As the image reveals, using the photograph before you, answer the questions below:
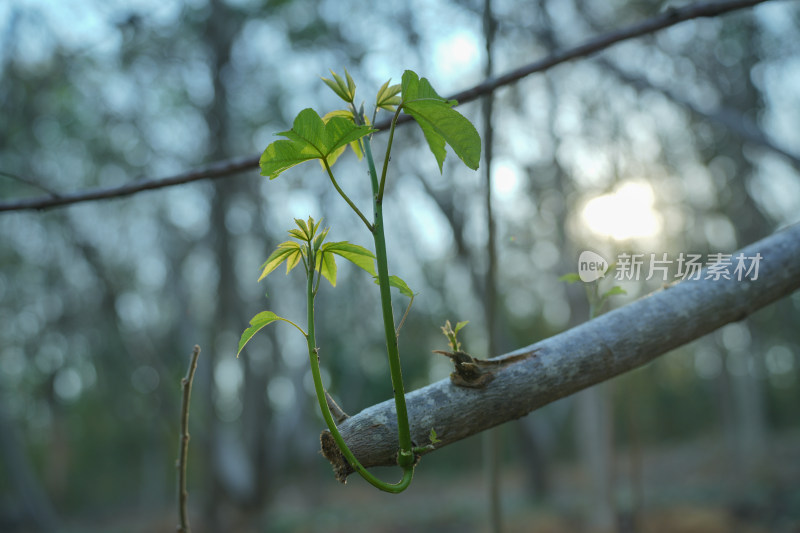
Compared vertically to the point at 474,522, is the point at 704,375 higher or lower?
higher

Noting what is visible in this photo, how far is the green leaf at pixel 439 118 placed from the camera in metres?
0.51

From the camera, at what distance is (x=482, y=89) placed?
39.6 inches

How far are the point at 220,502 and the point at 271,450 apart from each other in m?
0.70

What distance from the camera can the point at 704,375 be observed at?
44.9 feet

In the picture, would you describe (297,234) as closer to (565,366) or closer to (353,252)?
(353,252)

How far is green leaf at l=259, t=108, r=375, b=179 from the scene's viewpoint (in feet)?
1.59

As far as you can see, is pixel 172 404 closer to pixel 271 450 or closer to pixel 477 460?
pixel 271 450

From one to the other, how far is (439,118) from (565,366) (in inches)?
11.8

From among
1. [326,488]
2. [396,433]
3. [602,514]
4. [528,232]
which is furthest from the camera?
[326,488]

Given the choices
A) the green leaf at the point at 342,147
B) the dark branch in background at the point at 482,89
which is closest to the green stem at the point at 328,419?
the green leaf at the point at 342,147

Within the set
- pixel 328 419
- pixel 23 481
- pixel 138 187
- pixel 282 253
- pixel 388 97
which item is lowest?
pixel 328 419

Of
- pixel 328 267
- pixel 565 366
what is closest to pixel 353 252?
pixel 328 267

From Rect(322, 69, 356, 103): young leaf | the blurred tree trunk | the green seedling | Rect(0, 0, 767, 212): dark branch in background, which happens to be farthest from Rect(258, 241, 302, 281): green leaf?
the blurred tree trunk

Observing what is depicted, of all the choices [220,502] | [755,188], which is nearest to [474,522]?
[220,502]
